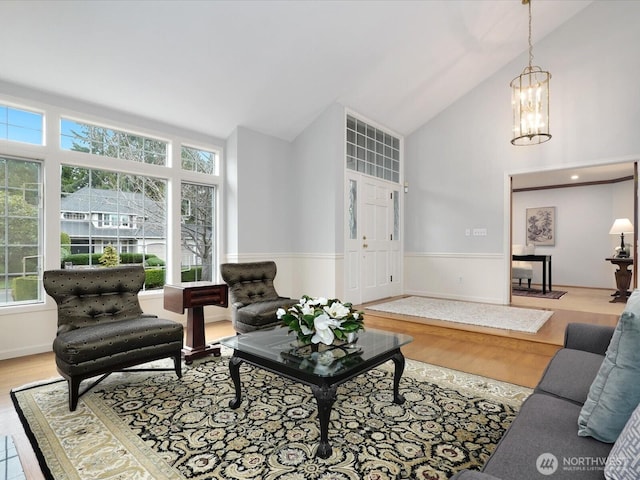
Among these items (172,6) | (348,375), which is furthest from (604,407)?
(172,6)

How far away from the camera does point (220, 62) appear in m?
3.68

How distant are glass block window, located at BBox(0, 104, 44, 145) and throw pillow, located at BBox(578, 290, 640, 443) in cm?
463

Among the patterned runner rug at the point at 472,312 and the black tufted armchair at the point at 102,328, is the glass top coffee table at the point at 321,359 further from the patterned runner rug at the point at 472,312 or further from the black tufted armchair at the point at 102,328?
the patterned runner rug at the point at 472,312

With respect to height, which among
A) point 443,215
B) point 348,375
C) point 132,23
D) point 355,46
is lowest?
point 348,375

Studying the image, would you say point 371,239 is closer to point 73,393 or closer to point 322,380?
point 322,380

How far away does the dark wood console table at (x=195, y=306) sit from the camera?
3322 millimetres

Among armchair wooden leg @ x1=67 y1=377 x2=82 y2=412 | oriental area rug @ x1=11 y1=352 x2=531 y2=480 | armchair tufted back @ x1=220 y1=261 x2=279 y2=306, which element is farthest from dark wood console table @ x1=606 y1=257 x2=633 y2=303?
armchair wooden leg @ x1=67 y1=377 x2=82 y2=412

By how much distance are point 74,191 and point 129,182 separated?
0.58 meters

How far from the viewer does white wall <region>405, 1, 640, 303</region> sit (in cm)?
458

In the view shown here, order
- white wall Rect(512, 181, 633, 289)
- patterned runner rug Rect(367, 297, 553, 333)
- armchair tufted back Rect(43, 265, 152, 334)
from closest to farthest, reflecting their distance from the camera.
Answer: armchair tufted back Rect(43, 265, 152, 334) → patterned runner rug Rect(367, 297, 553, 333) → white wall Rect(512, 181, 633, 289)

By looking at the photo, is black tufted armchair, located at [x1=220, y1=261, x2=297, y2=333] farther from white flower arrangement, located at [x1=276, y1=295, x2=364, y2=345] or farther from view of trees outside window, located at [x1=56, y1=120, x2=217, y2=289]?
white flower arrangement, located at [x1=276, y1=295, x2=364, y2=345]

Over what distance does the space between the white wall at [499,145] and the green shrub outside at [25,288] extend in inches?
207

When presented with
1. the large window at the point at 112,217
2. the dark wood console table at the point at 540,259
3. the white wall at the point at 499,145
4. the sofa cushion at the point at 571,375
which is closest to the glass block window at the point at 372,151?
the white wall at the point at 499,145

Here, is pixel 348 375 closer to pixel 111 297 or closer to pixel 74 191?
pixel 111 297
